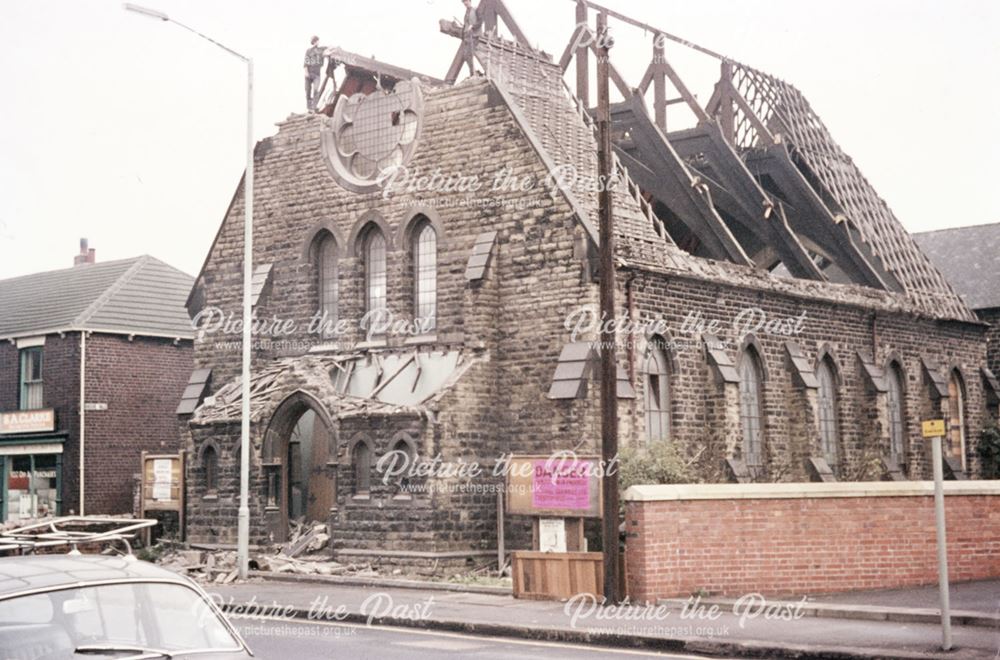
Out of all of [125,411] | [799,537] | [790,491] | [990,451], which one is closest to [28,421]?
[125,411]

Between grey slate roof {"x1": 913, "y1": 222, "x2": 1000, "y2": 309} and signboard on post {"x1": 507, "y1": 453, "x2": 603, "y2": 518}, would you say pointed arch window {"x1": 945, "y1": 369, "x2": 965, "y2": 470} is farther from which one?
signboard on post {"x1": 507, "y1": 453, "x2": 603, "y2": 518}

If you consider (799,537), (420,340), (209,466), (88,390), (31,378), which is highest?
(31,378)

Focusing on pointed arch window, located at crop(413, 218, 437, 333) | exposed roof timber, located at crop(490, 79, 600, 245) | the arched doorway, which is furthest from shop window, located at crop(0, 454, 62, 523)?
exposed roof timber, located at crop(490, 79, 600, 245)

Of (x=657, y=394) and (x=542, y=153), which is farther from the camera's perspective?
(x=657, y=394)

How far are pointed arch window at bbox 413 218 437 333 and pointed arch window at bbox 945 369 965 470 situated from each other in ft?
54.2

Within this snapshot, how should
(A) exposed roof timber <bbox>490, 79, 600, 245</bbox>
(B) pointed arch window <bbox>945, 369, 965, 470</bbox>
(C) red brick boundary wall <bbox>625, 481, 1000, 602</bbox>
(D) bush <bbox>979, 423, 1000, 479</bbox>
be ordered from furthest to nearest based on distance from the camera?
(D) bush <bbox>979, 423, 1000, 479</bbox>, (B) pointed arch window <bbox>945, 369, 965, 470</bbox>, (A) exposed roof timber <bbox>490, 79, 600, 245</bbox>, (C) red brick boundary wall <bbox>625, 481, 1000, 602</bbox>

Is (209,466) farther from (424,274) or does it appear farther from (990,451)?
(990,451)

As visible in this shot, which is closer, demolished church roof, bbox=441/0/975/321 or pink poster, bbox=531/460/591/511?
pink poster, bbox=531/460/591/511

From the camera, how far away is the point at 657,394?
86.2 ft

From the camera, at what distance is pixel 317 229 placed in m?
29.4

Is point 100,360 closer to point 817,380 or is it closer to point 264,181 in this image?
point 264,181

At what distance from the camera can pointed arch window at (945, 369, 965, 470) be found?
119ft

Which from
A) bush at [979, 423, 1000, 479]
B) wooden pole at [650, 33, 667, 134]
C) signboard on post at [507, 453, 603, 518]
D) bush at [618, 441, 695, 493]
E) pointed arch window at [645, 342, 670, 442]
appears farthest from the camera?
bush at [979, 423, 1000, 479]

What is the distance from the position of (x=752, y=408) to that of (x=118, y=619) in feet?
75.5
